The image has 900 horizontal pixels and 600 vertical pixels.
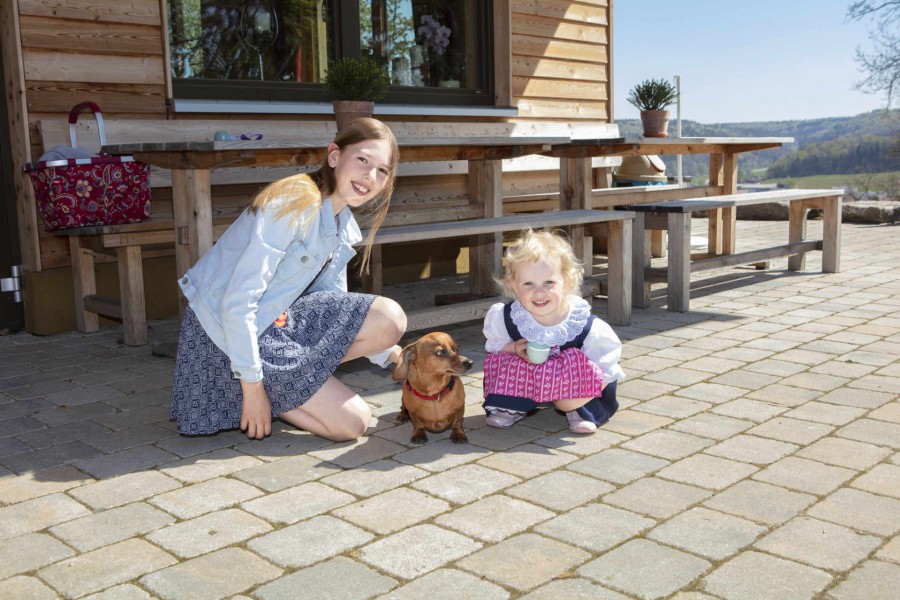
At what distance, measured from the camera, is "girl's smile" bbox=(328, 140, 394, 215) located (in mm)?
3271

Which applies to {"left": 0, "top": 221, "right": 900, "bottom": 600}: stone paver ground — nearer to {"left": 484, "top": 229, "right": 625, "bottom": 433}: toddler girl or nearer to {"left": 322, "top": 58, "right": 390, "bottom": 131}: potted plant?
{"left": 484, "top": 229, "right": 625, "bottom": 433}: toddler girl

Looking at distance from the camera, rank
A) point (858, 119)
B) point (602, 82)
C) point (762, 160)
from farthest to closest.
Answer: point (762, 160) < point (858, 119) < point (602, 82)

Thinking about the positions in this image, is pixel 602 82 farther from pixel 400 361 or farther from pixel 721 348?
pixel 400 361

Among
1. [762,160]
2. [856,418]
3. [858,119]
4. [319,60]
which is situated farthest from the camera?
[762,160]

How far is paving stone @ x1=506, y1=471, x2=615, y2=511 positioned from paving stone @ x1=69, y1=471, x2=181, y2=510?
1.10 meters

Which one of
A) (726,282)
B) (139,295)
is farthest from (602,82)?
(139,295)

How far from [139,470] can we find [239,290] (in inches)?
27.2

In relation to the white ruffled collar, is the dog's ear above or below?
below

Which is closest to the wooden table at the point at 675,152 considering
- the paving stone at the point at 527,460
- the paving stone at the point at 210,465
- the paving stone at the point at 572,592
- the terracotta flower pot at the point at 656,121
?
the terracotta flower pot at the point at 656,121

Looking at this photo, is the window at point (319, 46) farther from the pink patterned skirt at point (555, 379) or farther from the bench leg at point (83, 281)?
the pink patterned skirt at point (555, 379)

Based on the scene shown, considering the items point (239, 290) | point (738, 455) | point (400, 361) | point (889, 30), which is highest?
point (889, 30)

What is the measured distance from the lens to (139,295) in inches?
198

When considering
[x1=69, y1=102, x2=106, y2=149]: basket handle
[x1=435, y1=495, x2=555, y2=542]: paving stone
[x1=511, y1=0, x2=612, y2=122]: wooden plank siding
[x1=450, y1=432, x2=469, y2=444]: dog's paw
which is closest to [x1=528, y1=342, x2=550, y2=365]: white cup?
[x1=450, y1=432, x2=469, y2=444]: dog's paw

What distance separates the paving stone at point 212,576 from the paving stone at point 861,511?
153 centimetres
